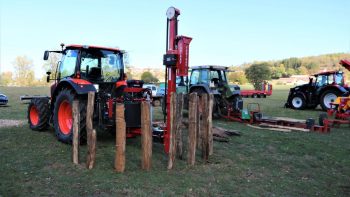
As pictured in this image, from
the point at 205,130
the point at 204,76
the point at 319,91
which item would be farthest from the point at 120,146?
the point at 319,91

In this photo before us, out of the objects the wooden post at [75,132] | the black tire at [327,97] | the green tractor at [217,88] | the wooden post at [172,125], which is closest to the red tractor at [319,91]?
the black tire at [327,97]

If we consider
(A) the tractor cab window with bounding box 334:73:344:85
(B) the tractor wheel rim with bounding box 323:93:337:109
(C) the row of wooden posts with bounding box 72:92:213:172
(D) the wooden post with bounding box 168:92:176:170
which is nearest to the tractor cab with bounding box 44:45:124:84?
(C) the row of wooden posts with bounding box 72:92:213:172

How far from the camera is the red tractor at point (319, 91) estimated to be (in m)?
15.9

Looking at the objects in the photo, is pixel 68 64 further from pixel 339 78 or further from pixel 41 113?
pixel 339 78

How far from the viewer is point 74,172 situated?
202 inches

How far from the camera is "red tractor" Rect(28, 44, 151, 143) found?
6742mm

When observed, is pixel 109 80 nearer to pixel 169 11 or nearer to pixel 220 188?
pixel 169 11

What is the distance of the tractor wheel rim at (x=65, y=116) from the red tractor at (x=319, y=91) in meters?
12.7

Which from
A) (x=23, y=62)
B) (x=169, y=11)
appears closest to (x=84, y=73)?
(x=169, y=11)

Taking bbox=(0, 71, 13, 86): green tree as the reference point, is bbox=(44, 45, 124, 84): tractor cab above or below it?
below

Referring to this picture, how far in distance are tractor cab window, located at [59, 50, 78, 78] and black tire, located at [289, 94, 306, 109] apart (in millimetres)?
12772

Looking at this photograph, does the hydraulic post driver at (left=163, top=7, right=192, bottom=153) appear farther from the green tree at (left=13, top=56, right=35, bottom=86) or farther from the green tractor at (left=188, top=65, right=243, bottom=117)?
the green tree at (left=13, top=56, right=35, bottom=86)

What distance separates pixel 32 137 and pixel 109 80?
2.20 m

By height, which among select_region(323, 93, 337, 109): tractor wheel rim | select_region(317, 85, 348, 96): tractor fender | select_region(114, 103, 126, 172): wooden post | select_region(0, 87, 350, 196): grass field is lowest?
select_region(0, 87, 350, 196): grass field
